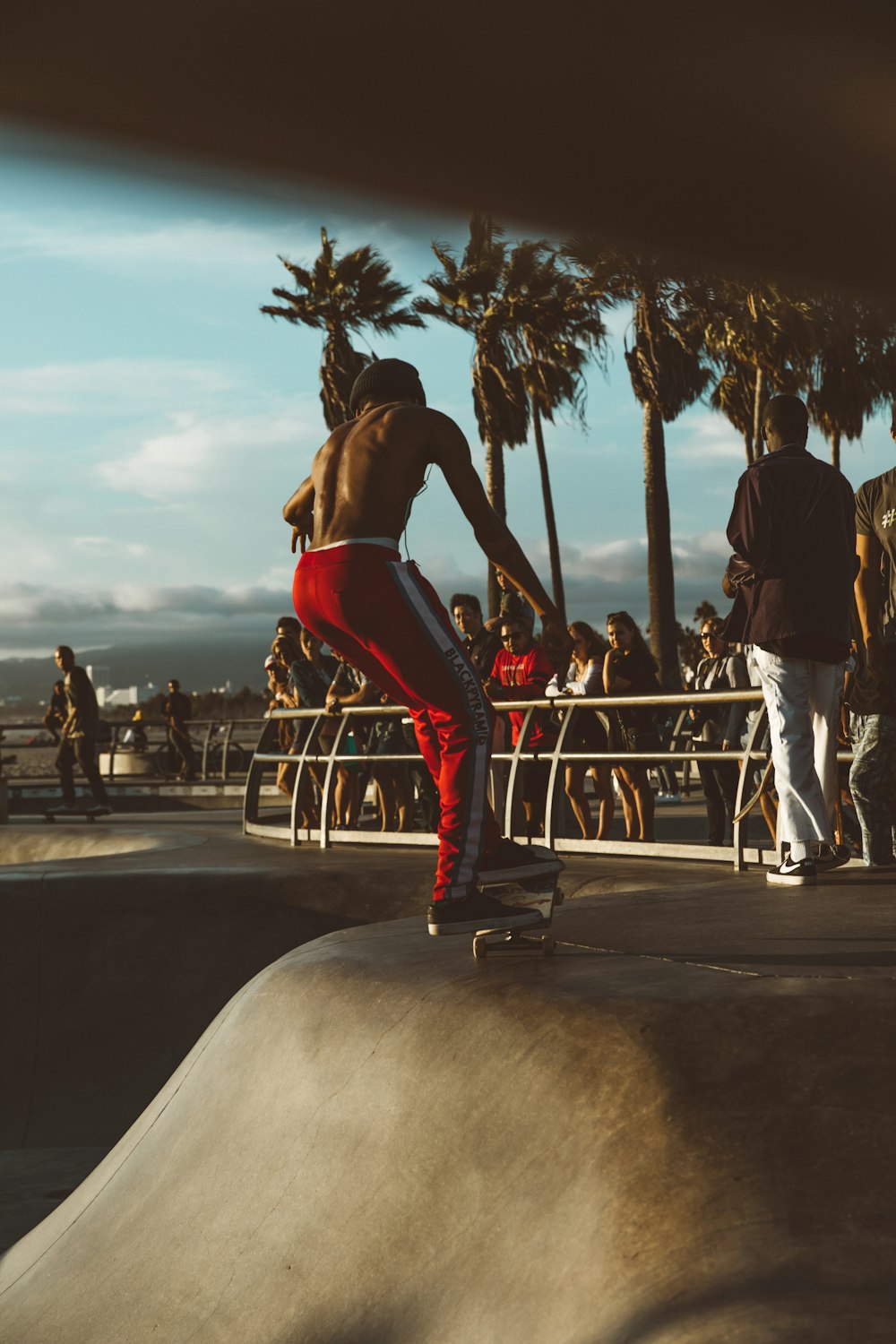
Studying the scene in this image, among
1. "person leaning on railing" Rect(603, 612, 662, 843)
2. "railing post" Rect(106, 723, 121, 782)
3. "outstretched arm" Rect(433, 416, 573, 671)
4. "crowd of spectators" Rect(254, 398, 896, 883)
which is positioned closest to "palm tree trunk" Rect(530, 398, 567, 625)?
"railing post" Rect(106, 723, 121, 782)

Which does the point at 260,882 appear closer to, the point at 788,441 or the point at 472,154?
the point at 788,441

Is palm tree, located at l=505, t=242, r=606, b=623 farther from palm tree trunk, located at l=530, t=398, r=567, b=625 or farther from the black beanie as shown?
the black beanie

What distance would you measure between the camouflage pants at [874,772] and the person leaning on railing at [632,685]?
241 centimetres

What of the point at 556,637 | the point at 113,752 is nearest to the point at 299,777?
the point at 556,637

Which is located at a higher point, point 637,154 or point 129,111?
point 637,154

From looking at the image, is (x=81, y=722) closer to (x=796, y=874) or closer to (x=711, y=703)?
(x=711, y=703)

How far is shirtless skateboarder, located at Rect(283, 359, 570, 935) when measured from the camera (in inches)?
162

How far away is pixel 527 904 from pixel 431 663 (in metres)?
0.85

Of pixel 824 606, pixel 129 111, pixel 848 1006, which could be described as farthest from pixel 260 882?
pixel 129 111

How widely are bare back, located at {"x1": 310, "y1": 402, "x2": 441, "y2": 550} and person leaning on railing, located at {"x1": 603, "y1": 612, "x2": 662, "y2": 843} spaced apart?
4.83 metres

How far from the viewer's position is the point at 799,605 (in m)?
5.65

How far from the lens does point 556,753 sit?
8320 millimetres

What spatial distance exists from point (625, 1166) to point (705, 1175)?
0.20 m

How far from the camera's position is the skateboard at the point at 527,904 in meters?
4.20
